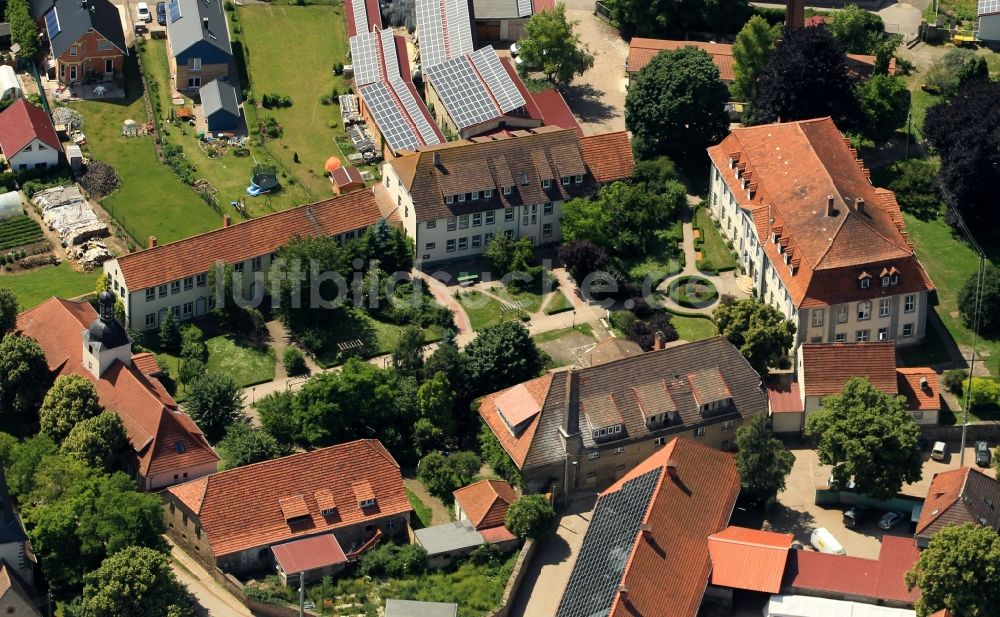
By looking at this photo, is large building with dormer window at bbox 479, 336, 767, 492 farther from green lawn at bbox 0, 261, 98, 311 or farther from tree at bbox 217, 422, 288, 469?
green lawn at bbox 0, 261, 98, 311

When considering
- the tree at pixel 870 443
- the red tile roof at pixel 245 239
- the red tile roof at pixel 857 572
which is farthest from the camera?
the red tile roof at pixel 245 239

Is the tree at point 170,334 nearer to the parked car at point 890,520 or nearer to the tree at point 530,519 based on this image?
the tree at point 530,519

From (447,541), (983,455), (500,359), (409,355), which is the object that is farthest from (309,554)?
(983,455)

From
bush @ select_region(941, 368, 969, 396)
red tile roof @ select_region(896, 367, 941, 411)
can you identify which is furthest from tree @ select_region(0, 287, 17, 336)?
bush @ select_region(941, 368, 969, 396)

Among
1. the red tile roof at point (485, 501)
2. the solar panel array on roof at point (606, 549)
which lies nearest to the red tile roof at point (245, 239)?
the red tile roof at point (485, 501)

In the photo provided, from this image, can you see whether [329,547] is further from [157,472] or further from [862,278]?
[862,278]

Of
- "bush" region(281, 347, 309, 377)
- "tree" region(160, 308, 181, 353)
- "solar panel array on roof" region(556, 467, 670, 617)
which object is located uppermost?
"tree" region(160, 308, 181, 353)
